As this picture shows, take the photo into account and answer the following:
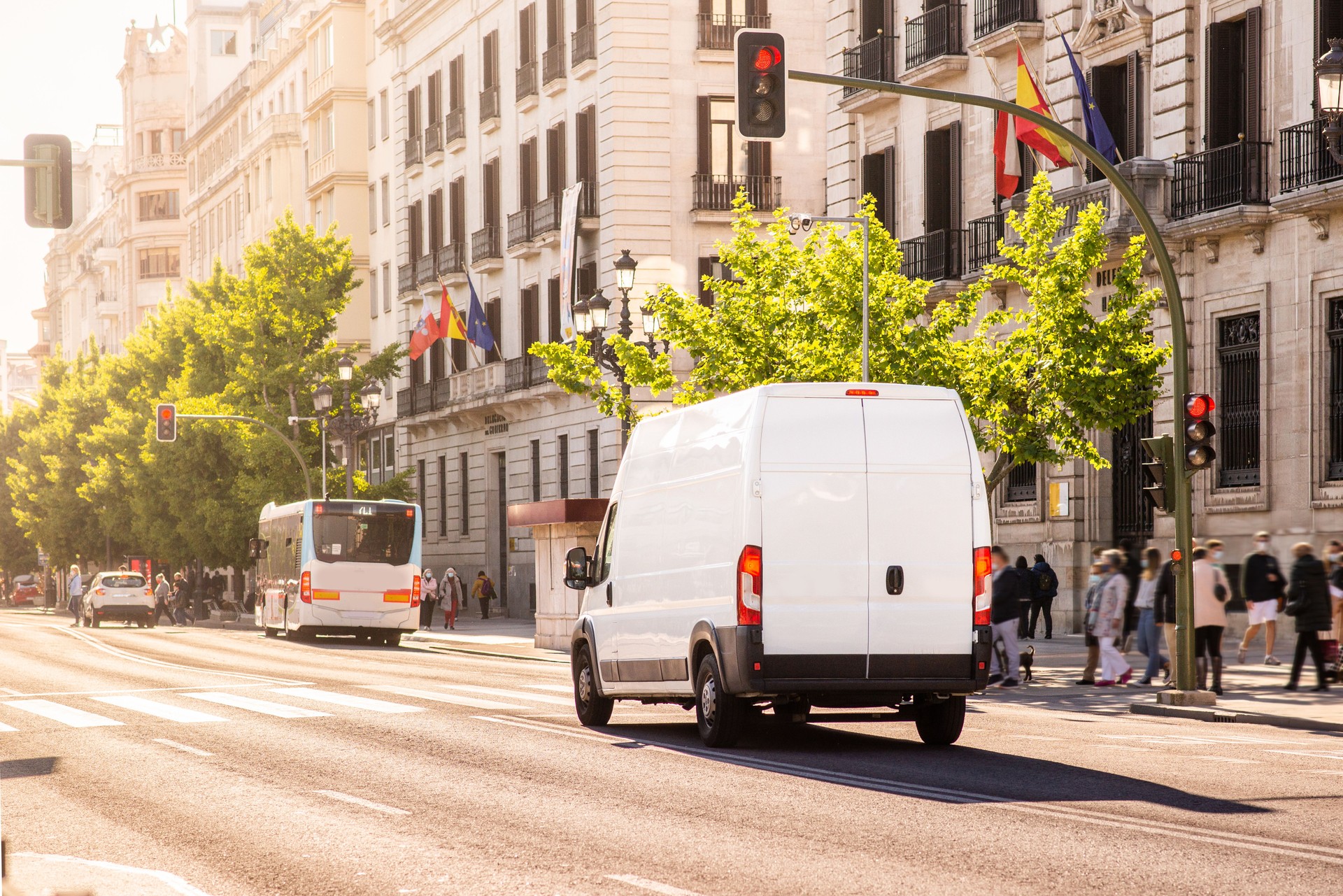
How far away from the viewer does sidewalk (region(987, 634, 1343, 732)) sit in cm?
1916

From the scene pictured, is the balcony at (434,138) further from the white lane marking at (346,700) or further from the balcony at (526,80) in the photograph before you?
the white lane marking at (346,700)

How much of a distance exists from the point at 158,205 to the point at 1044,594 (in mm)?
91739

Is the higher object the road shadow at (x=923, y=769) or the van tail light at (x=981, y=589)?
the van tail light at (x=981, y=589)

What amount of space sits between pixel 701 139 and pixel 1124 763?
3613 centimetres

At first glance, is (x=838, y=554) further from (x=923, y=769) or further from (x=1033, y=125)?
(x=1033, y=125)

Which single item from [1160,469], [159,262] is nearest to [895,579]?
[1160,469]

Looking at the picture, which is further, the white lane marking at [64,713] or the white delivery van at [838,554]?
the white lane marking at [64,713]

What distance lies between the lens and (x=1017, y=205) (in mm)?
35219

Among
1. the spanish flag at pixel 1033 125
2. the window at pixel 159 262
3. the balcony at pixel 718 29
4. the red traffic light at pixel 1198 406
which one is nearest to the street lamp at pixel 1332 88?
the red traffic light at pixel 1198 406

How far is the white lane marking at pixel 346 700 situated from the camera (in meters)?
20.5

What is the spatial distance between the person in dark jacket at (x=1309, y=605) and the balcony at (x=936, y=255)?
1564 cm

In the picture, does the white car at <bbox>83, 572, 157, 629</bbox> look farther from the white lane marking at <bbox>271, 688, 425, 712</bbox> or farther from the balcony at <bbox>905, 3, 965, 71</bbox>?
the white lane marking at <bbox>271, 688, 425, 712</bbox>

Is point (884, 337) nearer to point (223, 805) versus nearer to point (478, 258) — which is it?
point (223, 805)

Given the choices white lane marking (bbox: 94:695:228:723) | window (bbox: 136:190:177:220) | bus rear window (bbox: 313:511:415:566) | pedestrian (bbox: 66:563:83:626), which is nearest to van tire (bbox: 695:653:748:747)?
white lane marking (bbox: 94:695:228:723)
